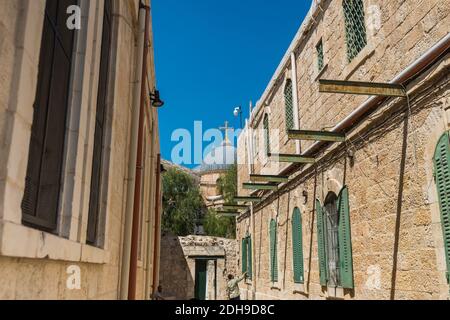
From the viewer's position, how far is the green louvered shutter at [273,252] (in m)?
12.4

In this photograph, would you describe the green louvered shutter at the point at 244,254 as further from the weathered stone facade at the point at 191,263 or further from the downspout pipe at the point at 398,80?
the downspout pipe at the point at 398,80

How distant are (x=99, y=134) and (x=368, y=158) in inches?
169

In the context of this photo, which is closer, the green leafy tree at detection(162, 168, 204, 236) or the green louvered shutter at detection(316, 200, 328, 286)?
the green louvered shutter at detection(316, 200, 328, 286)

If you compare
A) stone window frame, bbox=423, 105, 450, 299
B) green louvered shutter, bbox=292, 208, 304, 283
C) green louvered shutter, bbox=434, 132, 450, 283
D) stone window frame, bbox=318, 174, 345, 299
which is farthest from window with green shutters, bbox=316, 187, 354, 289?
green louvered shutter, bbox=434, 132, 450, 283

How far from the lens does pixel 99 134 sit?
3.90m

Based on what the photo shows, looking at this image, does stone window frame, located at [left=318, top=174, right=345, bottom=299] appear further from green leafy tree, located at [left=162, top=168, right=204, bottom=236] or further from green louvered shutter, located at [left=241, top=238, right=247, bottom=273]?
green leafy tree, located at [left=162, top=168, right=204, bottom=236]

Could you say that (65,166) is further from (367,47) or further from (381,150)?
(367,47)

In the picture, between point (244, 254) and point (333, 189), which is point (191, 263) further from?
point (333, 189)

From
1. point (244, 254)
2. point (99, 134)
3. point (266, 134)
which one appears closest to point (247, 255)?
point (244, 254)

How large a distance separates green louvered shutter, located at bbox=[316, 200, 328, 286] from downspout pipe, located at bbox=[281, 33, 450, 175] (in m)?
1.24

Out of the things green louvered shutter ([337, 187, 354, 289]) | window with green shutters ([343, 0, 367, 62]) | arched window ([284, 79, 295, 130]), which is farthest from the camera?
arched window ([284, 79, 295, 130])

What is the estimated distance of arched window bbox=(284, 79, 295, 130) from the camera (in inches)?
429
